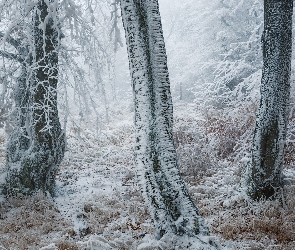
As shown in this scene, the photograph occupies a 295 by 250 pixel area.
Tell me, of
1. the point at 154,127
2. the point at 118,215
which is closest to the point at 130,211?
the point at 118,215

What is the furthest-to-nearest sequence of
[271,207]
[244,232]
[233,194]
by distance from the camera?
[233,194] < [271,207] < [244,232]

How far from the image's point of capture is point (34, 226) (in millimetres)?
5898

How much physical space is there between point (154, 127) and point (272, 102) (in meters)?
2.83

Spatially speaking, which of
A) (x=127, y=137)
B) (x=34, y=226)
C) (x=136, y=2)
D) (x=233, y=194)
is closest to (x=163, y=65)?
(x=136, y=2)

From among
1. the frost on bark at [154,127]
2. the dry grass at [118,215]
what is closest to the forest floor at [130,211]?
the dry grass at [118,215]

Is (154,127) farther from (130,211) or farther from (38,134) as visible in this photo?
(38,134)

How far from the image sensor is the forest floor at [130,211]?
4652 millimetres

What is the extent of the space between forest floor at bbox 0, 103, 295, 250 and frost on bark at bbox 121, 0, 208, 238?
36cm

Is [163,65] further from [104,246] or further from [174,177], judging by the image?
[104,246]

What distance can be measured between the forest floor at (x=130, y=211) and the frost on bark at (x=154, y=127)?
0.36m

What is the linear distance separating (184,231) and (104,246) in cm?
127

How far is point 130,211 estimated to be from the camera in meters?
6.57

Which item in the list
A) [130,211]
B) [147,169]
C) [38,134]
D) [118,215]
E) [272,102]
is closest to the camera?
[147,169]

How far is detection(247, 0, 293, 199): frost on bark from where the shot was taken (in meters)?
5.33
